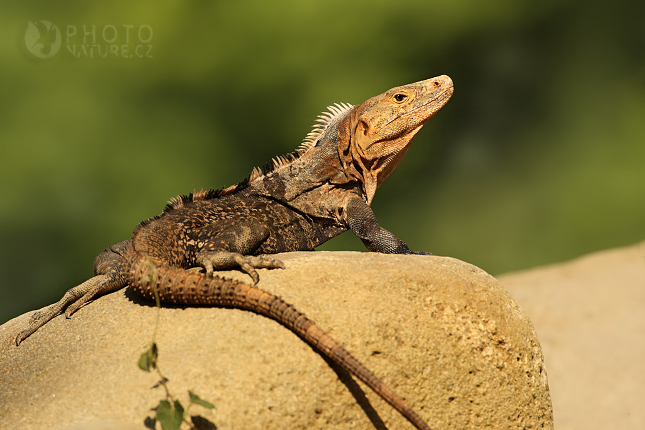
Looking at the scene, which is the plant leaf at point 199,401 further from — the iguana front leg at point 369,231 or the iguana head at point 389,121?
the iguana head at point 389,121

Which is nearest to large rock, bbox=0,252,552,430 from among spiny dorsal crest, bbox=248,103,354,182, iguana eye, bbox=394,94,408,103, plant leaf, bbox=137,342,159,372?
plant leaf, bbox=137,342,159,372

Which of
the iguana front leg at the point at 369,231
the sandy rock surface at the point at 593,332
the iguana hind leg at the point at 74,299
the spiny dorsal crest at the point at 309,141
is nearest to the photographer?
the iguana hind leg at the point at 74,299

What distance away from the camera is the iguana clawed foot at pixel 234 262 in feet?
11.1

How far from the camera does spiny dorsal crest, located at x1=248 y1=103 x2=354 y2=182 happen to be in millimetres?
4797

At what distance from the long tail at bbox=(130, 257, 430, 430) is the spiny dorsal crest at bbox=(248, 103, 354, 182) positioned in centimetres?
178

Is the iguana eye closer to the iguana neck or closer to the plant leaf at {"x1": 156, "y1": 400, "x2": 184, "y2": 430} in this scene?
the iguana neck

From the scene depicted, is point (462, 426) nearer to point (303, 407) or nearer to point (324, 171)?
point (303, 407)

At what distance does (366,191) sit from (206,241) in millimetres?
1606

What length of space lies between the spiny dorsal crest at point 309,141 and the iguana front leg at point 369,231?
2.05ft

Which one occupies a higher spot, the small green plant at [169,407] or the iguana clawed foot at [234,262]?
the iguana clawed foot at [234,262]

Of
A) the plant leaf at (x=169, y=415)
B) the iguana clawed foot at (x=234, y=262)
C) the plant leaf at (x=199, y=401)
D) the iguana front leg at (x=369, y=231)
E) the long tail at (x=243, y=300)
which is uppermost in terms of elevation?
the iguana front leg at (x=369, y=231)

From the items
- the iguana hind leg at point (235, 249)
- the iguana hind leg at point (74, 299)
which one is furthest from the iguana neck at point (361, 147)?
the iguana hind leg at point (74, 299)

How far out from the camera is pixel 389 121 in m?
4.68

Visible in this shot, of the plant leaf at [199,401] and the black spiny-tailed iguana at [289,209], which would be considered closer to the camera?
the plant leaf at [199,401]
